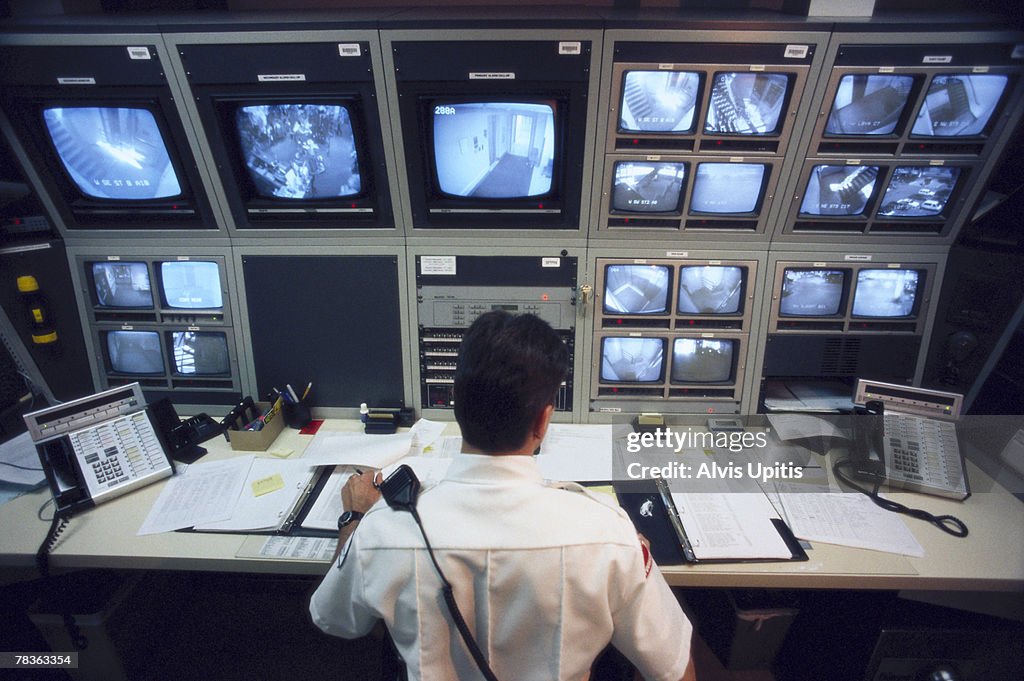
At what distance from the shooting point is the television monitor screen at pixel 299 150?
1.67 meters

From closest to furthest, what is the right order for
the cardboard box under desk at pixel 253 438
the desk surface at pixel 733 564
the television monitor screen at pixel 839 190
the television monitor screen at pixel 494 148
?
the desk surface at pixel 733 564 < the television monitor screen at pixel 494 148 < the television monitor screen at pixel 839 190 < the cardboard box under desk at pixel 253 438

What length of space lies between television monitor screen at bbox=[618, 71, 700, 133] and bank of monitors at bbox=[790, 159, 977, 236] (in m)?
0.44

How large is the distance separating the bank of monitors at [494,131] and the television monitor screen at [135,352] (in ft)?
3.74

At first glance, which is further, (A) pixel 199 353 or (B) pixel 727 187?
(A) pixel 199 353

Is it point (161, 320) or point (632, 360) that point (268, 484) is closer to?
point (161, 320)

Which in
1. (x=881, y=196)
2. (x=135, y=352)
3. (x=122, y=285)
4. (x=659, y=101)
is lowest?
(x=135, y=352)

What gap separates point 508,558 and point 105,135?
186 cm

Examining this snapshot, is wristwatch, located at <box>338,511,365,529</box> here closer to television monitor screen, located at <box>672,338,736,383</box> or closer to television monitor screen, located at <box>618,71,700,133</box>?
television monitor screen, located at <box>672,338,736,383</box>

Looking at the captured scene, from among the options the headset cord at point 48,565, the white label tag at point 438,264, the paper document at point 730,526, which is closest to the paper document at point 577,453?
the paper document at point 730,526

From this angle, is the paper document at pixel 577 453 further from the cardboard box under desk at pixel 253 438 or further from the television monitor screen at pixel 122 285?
the television monitor screen at pixel 122 285

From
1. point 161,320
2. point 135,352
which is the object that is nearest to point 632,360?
point 161,320

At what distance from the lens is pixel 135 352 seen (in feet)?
6.75

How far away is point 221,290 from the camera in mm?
1964

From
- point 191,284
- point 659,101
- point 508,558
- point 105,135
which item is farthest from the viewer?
point 191,284
